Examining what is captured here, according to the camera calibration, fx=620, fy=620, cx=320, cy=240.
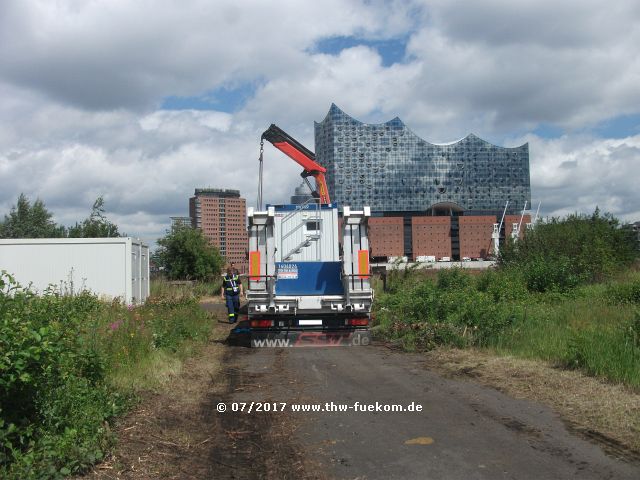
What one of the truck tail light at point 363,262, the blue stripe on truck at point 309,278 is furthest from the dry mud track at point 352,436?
the blue stripe on truck at point 309,278

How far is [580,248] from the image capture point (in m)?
32.3

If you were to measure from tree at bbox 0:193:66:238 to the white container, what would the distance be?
86.1ft

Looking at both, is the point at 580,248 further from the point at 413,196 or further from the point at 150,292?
the point at 413,196

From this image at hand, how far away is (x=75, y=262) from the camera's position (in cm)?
2050

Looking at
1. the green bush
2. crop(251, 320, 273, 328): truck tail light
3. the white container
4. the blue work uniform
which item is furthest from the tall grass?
the green bush

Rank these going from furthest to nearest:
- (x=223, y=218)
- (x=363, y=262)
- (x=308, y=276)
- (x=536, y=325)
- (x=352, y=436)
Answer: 1. (x=223, y=218)
2. (x=308, y=276)
3. (x=363, y=262)
4. (x=536, y=325)
5. (x=352, y=436)

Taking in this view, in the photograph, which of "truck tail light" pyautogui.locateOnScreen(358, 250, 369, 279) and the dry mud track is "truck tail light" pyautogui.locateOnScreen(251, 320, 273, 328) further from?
the dry mud track

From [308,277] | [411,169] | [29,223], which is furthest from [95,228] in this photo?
[411,169]

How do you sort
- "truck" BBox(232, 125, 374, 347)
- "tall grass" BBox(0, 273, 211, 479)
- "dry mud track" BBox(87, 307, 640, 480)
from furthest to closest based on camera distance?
"truck" BBox(232, 125, 374, 347) < "dry mud track" BBox(87, 307, 640, 480) < "tall grass" BBox(0, 273, 211, 479)

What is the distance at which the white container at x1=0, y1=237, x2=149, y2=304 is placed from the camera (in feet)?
66.9

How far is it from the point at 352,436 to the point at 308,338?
709 cm

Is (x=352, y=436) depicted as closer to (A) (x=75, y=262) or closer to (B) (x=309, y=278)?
(B) (x=309, y=278)

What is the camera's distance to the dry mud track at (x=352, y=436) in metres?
5.30

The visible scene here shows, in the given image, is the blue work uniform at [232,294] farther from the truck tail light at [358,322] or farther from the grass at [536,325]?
the truck tail light at [358,322]
